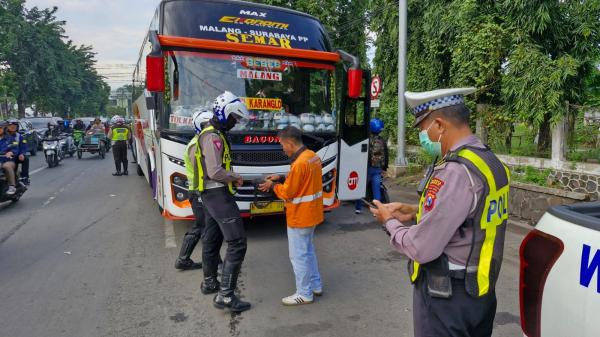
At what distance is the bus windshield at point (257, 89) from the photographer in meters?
5.39

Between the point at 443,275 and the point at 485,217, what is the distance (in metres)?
0.30

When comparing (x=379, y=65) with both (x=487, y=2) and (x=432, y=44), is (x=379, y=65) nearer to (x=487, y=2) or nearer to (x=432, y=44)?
(x=432, y=44)

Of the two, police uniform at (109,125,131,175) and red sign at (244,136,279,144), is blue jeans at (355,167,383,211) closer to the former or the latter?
red sign at (244,136,279,144)

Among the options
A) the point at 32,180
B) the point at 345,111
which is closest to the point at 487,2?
the point at 345,111

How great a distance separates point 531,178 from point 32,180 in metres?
11.7

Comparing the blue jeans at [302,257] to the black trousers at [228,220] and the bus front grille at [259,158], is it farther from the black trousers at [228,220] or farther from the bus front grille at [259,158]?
the bus front grille at [259,158]

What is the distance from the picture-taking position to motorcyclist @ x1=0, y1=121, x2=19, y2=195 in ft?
26.1

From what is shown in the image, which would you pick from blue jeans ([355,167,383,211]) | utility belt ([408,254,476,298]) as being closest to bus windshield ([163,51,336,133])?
blue jeans ([355,167,383,211])

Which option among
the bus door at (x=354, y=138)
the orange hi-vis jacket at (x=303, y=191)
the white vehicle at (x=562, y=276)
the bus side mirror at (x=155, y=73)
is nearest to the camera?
the white vehicle at (x=562, y=276)

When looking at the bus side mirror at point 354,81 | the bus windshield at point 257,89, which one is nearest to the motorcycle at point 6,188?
the bus windshield at point 257,89

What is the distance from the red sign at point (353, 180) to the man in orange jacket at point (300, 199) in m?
2.72

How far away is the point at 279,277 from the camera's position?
14.9 feet

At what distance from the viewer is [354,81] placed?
5.95m

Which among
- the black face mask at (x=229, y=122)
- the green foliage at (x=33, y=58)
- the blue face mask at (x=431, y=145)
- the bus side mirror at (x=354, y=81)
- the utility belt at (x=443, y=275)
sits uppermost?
the green foliage at (x=33, y=58)
